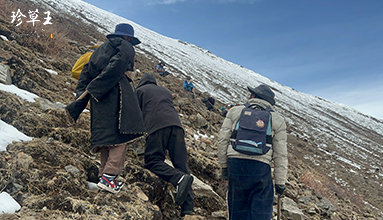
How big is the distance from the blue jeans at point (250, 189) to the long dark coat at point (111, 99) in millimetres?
1142

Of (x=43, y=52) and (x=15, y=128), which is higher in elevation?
(x=43, y=52)

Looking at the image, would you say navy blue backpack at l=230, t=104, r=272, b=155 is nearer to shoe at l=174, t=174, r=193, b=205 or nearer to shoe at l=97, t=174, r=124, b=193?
shoe at l=174, t=174, r=193, b=205

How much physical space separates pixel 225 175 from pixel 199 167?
1483 mm

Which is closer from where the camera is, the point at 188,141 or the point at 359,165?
the point at 188,141

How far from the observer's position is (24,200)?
1968mm

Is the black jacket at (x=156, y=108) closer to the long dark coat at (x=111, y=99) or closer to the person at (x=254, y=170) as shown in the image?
the long dark coat at (x=111, y=99)

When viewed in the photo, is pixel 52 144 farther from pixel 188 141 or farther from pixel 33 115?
pixel 188 141

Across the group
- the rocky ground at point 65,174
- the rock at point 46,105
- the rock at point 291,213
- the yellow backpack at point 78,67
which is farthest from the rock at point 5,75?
the rock at point 291,213

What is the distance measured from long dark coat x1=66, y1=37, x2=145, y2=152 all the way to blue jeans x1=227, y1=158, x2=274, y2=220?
1.14 metres

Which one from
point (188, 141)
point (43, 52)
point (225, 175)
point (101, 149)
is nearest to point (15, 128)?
point (101, 149)

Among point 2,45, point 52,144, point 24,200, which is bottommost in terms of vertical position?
point 24,200

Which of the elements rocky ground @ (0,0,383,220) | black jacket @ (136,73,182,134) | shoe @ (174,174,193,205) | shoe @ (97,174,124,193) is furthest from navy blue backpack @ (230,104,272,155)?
shoe @ (97,174,124,193)

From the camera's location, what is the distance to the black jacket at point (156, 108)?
3.05m

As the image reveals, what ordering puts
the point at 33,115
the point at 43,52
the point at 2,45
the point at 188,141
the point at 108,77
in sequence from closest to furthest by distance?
the point at 108,77 → the point at 33,115 → the point at 2,45 → the point at 188,141 → the point at 43,52
